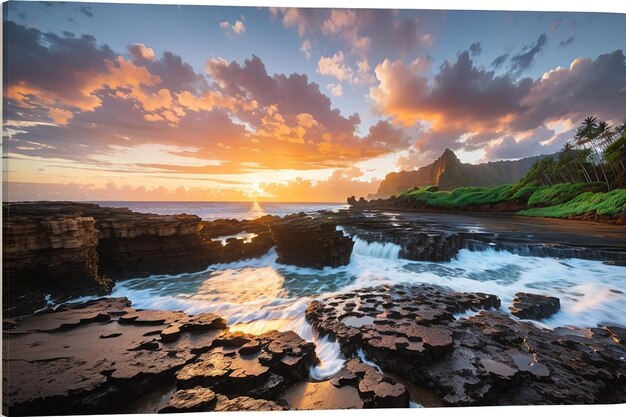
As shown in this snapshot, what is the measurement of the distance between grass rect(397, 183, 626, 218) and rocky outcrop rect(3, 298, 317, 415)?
50.3 ft

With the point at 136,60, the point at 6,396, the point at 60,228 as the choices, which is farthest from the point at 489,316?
the point at 60,228

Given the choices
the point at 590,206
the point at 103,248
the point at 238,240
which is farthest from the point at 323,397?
the point at 590,206

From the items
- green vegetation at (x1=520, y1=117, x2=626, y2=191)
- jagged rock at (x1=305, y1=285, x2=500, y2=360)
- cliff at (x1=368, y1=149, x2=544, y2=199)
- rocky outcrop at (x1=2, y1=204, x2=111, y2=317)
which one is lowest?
jagged rock at (x1=305, y1=285, x2=500, y2=360)

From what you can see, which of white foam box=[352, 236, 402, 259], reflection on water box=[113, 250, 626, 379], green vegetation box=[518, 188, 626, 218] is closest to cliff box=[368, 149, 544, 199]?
green vegetation box=[518, 188, 626, 218]

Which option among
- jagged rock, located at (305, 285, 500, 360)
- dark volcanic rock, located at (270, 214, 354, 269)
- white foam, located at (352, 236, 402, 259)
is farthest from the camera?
white foam, located at (352, 236, 402, 259)

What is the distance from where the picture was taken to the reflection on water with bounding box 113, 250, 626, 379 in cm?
439

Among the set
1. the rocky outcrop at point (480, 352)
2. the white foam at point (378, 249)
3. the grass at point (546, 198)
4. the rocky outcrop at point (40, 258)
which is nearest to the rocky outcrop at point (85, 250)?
the rocky outcrop at point (40, 258)

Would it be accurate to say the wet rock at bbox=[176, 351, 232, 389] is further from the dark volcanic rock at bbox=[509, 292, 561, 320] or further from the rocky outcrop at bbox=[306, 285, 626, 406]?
the dark volcanic rock at bbox=[509, 292, 561, 320]

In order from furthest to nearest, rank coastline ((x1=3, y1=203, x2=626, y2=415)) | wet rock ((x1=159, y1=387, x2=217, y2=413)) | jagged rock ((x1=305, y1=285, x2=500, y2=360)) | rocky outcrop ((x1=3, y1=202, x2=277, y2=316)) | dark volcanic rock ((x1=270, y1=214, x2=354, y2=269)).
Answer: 1. dark volcanic rock ((x1=270, y1=214, x2=354, y2=269))
2. rocky outcrop ((x1=3, y1=202, x2=277, y2=316))
3. jagged rock ((x1=305, y1=285, x2=500, y2=360))
4. coastline ((x1=3, y1=203, x2=626, y2=415))
5. wet rock ((x1=159, y1=387, x2=217, y2=413))

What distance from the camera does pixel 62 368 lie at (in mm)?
2854

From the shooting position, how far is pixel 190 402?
8.20 feet

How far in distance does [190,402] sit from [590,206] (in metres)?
19.0

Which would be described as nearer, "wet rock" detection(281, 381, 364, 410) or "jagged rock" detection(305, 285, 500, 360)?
"wet rock" detection(281, 381, 364, 410)

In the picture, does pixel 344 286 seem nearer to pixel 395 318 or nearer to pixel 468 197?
pixel 395 318
